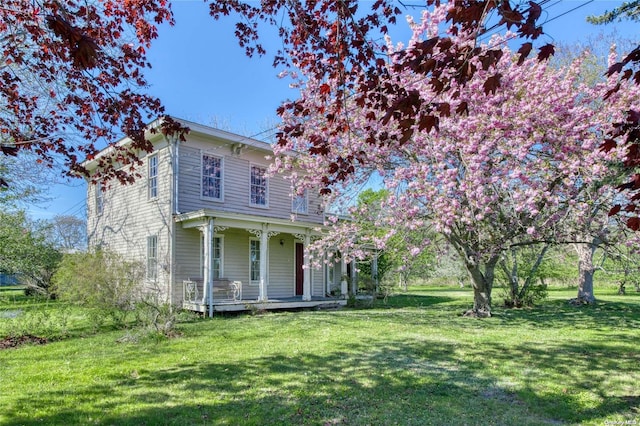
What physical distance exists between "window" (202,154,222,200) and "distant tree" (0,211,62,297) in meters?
5.45

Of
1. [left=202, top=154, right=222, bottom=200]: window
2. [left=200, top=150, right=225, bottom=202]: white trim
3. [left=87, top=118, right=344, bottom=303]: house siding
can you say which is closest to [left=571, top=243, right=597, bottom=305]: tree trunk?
[left=87, top=118, right=344, bottom=303]: house siding

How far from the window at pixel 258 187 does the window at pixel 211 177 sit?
135 cm

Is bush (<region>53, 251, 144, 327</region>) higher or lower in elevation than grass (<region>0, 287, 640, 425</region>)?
higher

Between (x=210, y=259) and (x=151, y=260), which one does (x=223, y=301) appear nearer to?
(x=210, y=259)

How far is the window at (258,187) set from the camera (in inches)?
598

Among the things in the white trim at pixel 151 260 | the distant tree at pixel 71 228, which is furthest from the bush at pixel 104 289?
the distant tree at pixel 71 228

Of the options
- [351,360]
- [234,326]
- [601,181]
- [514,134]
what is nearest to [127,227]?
[234,326]

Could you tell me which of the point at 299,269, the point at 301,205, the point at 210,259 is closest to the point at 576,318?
the point at 299,269

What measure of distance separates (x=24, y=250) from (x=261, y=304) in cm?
880

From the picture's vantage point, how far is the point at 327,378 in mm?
5336

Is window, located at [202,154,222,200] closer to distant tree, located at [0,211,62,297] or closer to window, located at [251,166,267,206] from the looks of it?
window, located at [251,166,267,206]

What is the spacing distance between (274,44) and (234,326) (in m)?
6.95

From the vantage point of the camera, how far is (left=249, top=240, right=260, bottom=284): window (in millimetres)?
14875

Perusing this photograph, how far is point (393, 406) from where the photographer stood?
433cm
